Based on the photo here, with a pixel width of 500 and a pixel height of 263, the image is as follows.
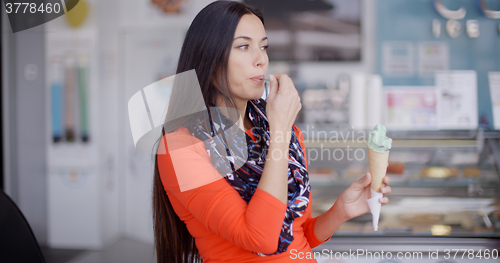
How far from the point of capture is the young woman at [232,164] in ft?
2.69

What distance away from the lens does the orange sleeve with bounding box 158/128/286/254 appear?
80cm

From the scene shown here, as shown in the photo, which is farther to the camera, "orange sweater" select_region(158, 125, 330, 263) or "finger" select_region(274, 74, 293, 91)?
"finger" select_region(274, 74, 293, 91)

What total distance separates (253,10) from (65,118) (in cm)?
269

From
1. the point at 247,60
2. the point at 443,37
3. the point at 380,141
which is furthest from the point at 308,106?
the point at 247,60

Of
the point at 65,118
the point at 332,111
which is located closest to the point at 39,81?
the point at 65,118

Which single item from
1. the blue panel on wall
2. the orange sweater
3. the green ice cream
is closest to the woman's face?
the orange sweater

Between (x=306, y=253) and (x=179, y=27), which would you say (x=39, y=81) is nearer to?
(x=179, y=27)

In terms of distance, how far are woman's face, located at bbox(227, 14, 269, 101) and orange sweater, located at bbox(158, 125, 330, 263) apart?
0.21 m

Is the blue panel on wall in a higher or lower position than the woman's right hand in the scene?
higher

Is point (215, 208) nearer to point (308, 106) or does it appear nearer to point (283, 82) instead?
point (283, 82)

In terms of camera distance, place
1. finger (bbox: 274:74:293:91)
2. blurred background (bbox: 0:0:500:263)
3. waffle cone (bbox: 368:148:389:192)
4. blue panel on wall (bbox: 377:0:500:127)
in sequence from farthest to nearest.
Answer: blue panel on wall (bbox: 377:0:500:127), blurred background (bbox: 0:0:500:263), waffle cone (bbox: 368:148:389:192), finger (bbox: 274:74:293:91)

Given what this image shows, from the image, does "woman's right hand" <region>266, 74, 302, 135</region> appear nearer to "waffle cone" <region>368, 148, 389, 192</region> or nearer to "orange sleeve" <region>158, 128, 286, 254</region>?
"orange sleeve" <region>158, 128, 286, 254</region>

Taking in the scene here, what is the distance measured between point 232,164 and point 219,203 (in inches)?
6.8

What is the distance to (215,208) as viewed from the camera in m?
0.82
